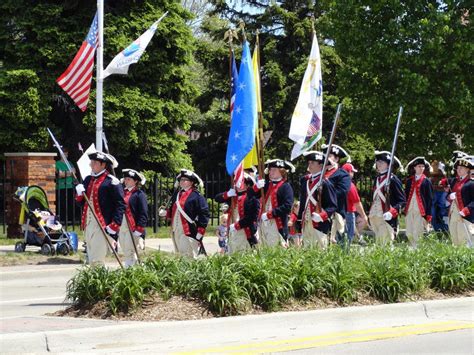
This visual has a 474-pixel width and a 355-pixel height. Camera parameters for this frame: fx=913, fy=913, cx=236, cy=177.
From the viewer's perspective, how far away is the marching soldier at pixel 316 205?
508 inches

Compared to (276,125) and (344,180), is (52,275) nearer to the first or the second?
(344,180)

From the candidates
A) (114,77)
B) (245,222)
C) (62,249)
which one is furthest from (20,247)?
(114,77)

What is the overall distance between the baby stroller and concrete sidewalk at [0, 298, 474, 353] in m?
8.44

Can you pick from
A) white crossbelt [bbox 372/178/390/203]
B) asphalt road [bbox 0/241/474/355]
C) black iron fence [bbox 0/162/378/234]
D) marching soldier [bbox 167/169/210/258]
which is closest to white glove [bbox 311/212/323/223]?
marching soldier [bbox 167/169/210/258]

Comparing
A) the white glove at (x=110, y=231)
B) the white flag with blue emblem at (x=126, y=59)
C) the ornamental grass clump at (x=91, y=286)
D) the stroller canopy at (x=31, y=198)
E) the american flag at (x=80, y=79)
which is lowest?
the ornamental grass clump at (x=91, y=286)

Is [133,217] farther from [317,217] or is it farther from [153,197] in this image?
[153,197]

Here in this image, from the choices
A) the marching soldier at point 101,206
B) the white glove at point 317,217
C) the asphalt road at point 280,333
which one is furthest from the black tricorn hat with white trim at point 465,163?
the marching soldier at point 101,206

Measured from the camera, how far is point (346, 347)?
8.18 m

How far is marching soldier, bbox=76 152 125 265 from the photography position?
1177cm

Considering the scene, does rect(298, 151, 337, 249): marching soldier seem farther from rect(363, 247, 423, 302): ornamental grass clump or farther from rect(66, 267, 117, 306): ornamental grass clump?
rect(66, 267, 117, 306): ornamental grass clump

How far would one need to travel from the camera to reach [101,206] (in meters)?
12.0

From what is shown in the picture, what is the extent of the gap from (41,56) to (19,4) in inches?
67.2

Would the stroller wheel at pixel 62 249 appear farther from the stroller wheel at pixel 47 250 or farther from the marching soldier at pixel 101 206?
the marching soldier at pixel 101 206

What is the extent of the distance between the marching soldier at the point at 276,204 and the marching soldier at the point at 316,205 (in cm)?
34
